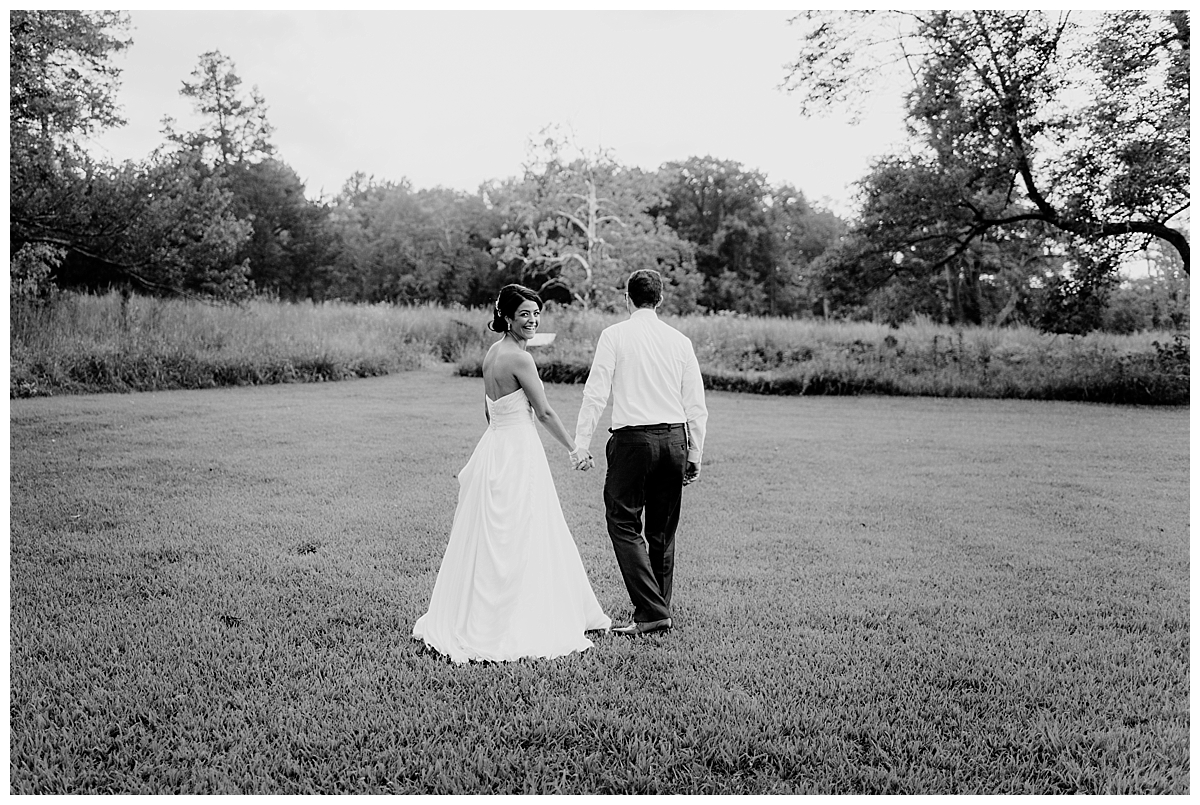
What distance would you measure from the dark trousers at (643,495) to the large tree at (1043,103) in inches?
473

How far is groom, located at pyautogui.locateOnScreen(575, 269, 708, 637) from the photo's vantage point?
433cm

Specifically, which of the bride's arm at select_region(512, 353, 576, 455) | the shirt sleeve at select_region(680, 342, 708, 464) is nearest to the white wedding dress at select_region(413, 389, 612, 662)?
the bride's arm at select_region(512, 353, 576, 455)

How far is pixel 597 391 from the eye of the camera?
14.1 ft

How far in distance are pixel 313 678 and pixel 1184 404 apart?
15.7 m

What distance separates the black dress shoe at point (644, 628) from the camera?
4.47 meters

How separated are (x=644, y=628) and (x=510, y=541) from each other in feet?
2.73

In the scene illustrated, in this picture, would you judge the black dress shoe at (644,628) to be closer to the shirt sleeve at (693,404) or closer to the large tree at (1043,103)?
the shirt sleeve at (693,404)

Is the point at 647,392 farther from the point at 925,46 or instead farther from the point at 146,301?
the point at 146,301

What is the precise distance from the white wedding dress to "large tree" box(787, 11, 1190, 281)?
493 inches

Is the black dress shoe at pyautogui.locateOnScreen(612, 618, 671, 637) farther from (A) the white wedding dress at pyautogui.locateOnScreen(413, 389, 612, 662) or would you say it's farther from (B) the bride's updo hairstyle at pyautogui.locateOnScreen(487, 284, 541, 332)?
(B) the bride's updo hairstyle at pyautogui.locateOnScreen(487, 284, 541, 332)

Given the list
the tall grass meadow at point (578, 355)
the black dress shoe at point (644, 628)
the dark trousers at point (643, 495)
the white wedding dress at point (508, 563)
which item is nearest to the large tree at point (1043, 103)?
the tall grass meadow at point (578, 355)

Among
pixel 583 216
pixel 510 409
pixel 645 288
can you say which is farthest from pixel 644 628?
pixel 583 216
